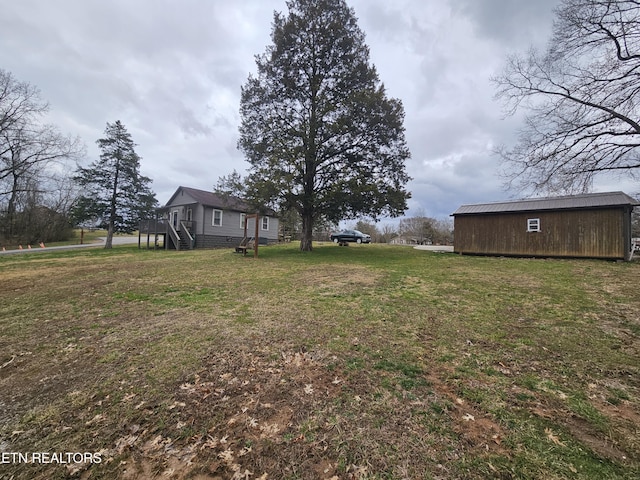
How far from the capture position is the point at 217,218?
2262 centimetres

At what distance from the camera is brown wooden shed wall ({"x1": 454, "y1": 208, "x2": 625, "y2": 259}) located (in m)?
12.3

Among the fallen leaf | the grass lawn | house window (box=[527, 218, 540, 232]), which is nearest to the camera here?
the grass lawn

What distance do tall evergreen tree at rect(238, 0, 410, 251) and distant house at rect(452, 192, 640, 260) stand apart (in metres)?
5.21

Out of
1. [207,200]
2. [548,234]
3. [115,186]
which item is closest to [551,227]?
[548,234]

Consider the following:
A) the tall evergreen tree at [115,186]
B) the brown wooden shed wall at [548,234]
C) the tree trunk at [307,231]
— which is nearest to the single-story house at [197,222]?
the tall evergreen tree at [115,186]

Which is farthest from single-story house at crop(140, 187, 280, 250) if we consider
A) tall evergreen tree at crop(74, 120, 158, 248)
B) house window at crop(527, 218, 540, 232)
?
house window at crop(527, 218, 540, 232)

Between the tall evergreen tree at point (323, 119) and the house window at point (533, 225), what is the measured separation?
694 centimetres

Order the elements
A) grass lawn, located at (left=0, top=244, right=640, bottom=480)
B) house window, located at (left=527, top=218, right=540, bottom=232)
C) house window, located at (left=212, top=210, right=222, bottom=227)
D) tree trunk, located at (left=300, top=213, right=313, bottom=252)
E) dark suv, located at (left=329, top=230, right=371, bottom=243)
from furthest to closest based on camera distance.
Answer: dark suv, located at (left=329, top=230, right=371, bottom=243), house window, located at (left=212, top=210, right=222, bottom=227), tree trunk, located at (left=300, top=213, right=313, bottom=252), house window, located at (left=527, top=218, right=540, bottom=232), grass lawn, located at (left=0, top=244, right=640, bottom=480)

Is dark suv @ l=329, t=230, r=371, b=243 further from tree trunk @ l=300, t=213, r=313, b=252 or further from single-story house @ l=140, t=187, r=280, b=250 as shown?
tree trunk @ l=300, t=213, r=313, b=252

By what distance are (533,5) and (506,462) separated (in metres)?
14.3

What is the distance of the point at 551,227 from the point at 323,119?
44.4 feet

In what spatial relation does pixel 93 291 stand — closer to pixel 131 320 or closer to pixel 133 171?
pixel 131 320

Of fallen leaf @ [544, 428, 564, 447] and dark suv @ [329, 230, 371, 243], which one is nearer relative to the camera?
fallen leaf @ [544, 428, 564, 447]

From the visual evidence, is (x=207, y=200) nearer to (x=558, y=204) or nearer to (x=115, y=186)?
(x=115, y=186)
